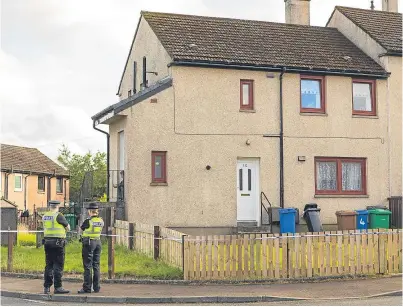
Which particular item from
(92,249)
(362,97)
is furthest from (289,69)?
(92,249)

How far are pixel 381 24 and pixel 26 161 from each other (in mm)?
28811

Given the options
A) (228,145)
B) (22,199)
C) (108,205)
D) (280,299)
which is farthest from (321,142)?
(22,199)

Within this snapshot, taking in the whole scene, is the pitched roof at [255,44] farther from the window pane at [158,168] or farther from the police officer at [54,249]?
the police officer at [54,249]

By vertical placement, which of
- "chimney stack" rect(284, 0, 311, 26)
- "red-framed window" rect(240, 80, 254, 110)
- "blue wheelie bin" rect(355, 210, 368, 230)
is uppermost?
"chimney stack" rect(284, 0, 311, 26)

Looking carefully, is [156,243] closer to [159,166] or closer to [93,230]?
[93,230]

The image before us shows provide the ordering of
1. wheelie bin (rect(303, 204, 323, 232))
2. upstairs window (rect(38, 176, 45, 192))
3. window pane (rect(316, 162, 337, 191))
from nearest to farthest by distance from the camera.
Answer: wheelie bin (rect(303, 204, 323, 232)), window pane (rect(316, 162, 337, 191)), upstairs window (rect(38, 176, 45, 192))

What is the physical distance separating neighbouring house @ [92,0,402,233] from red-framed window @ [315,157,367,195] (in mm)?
35

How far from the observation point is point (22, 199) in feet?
156

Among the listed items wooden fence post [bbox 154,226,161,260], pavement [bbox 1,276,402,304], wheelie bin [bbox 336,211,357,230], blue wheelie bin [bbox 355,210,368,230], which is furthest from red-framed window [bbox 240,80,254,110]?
pavement [bbox 1,276,402,304]

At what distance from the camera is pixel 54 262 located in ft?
49.2

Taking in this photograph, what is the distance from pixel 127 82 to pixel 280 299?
17958 millimetres

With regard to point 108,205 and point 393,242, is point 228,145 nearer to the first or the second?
point 108,205

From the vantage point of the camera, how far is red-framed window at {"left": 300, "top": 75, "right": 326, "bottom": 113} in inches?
992

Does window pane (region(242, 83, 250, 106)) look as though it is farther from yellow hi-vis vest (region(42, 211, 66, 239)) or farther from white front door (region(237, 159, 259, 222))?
yellow hi-vis vest (region(42, 211, 66, 239))
